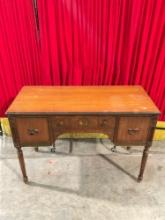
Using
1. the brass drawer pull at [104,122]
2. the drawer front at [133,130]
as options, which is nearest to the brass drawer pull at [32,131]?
the brass drawer pull at [104,122]

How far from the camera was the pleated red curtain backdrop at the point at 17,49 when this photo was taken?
141cm

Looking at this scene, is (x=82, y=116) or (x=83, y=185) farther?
(x=83, y=185)

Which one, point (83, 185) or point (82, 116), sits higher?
point (82, 116)

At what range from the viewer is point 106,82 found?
66.7 inches

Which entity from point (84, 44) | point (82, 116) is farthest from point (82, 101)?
point (84, 44)

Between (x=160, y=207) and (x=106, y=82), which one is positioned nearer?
(x=160, y=207)

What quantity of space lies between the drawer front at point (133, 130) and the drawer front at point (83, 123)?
0.08 meters

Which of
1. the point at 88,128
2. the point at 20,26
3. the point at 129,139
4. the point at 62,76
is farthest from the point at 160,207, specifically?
the point at 20,26

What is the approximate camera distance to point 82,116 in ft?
3.95

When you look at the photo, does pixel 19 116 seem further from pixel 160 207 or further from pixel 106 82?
pixel 160 207

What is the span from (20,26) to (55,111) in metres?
0.79

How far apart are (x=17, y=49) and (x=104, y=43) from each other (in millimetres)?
719

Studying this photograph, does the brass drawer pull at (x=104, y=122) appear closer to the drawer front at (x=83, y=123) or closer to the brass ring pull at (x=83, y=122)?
the drawer front at (x=83, y=123)

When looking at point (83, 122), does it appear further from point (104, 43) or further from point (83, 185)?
point (104, 43)
